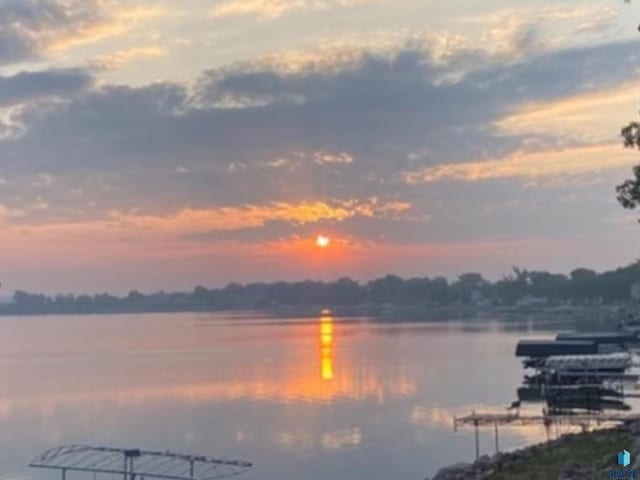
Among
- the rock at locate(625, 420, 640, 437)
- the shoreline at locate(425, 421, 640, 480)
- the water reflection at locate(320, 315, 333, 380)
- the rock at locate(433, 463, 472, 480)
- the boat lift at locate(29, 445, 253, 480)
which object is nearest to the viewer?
the shoreline at locate(425, 421, 640, 480)

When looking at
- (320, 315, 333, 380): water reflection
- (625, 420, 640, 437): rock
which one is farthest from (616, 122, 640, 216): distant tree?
(320, 315, 333, 380): water reflection

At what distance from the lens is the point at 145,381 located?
83.9 m

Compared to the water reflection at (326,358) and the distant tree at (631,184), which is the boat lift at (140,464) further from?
the water reflection at (326,358)

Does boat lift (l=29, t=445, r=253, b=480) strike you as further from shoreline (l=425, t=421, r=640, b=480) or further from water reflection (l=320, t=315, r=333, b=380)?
water reflection (l=320, t=315, r=333, b=380)

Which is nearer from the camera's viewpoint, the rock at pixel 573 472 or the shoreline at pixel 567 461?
the rock at pixel 573 472

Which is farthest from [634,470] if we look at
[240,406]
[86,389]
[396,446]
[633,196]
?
[86,389]

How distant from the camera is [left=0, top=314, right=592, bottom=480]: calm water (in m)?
43.3

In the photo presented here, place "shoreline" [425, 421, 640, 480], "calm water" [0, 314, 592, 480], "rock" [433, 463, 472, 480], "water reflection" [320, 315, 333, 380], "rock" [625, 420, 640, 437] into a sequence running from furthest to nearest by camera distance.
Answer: "water reflection" [320, 315, 333, 380] → "calm water" [0, 314, 592, 480] → "rock" [433, 463, 472, 480] → "rock" [625, 420, 640, 437] → "shoreline" [425, 421, 640, 480]

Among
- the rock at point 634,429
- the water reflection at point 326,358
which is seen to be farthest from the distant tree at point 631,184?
the water reflection at point 326,358

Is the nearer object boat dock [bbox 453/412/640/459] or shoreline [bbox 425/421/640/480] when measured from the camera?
shoreline [bbox 425/421/640/480]

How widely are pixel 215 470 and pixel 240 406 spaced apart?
25.4 meters

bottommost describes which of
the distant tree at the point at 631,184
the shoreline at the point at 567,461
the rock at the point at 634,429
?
the shoreline at the point at 567,461

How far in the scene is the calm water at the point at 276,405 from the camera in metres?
43.3

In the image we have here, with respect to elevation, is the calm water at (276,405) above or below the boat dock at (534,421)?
below
